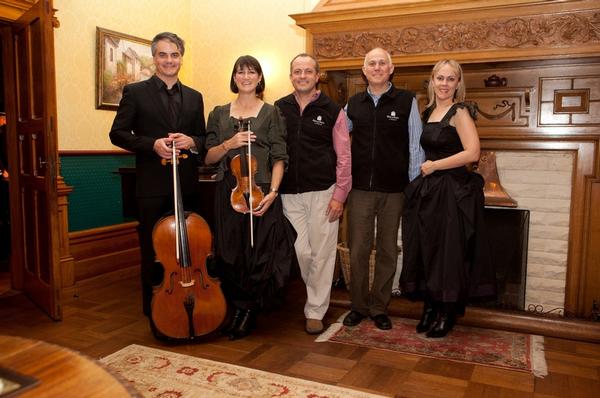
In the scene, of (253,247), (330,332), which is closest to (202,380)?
(253,247)

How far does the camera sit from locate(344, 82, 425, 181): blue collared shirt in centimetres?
280

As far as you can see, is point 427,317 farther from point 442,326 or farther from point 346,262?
point 346,262

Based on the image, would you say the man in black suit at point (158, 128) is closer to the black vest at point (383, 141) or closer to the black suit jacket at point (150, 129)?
the black suit jacket at point (150, 129)

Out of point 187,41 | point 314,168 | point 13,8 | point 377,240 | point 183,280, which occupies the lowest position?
point 183,280

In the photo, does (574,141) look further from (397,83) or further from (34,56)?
(34,56)

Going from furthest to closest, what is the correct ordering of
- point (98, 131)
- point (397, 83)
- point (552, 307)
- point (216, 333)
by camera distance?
point (98, 131) → point (397, 83) → point (552, 307) → point (216, 333)

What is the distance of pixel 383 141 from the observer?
2.79m

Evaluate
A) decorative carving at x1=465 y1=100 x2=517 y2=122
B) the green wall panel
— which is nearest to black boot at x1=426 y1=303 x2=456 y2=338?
decorative carving at x1=465 y1=100 x2=517 y2=122

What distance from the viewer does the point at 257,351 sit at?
102 inches

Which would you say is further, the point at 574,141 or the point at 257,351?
the point at 574,141

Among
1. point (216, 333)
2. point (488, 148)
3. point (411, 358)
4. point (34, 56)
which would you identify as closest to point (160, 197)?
point (216, 333)

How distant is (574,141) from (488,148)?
1.57 ft

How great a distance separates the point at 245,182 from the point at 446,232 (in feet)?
3.36

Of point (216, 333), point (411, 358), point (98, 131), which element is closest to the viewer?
point (411, 358)
